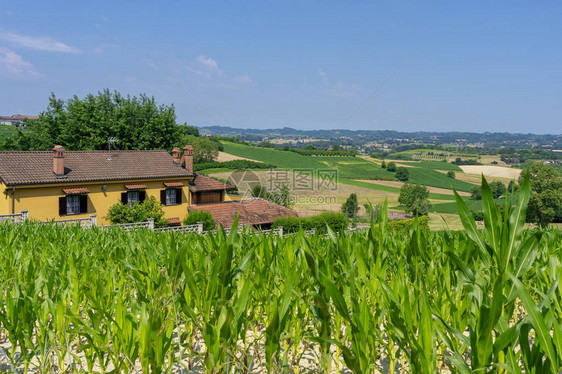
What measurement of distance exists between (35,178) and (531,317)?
2752 centimetres

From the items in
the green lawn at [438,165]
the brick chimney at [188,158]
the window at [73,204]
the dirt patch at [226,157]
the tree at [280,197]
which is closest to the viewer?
the window at [73,204]

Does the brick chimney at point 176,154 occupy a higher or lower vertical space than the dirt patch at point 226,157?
higher

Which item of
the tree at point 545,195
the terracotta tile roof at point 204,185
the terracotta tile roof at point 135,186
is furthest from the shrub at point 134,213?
the tree at point 545,195

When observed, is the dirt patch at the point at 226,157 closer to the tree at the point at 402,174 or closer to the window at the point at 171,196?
the tree at the point at 402,174

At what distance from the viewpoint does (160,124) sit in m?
41.9

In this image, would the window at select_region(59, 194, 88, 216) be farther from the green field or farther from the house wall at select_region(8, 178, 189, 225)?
the green field

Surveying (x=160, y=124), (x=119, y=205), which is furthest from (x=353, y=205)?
(x=119, y=205)

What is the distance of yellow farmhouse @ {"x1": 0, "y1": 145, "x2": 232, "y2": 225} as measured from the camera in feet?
79.3

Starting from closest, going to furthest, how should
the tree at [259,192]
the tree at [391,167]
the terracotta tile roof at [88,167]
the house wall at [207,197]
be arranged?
the terracotta tile roof at [88,167]
the house wall at [207,197]
the tree at [259,192]
the tree at [391,167]

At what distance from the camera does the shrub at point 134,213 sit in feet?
87.0

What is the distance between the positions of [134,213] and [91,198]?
303 cm

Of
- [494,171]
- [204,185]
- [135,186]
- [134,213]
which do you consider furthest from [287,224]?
[494,171]

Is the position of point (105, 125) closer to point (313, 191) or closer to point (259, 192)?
point (259, 192)

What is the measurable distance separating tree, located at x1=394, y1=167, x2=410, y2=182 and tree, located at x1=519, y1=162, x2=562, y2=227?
32.7 m
